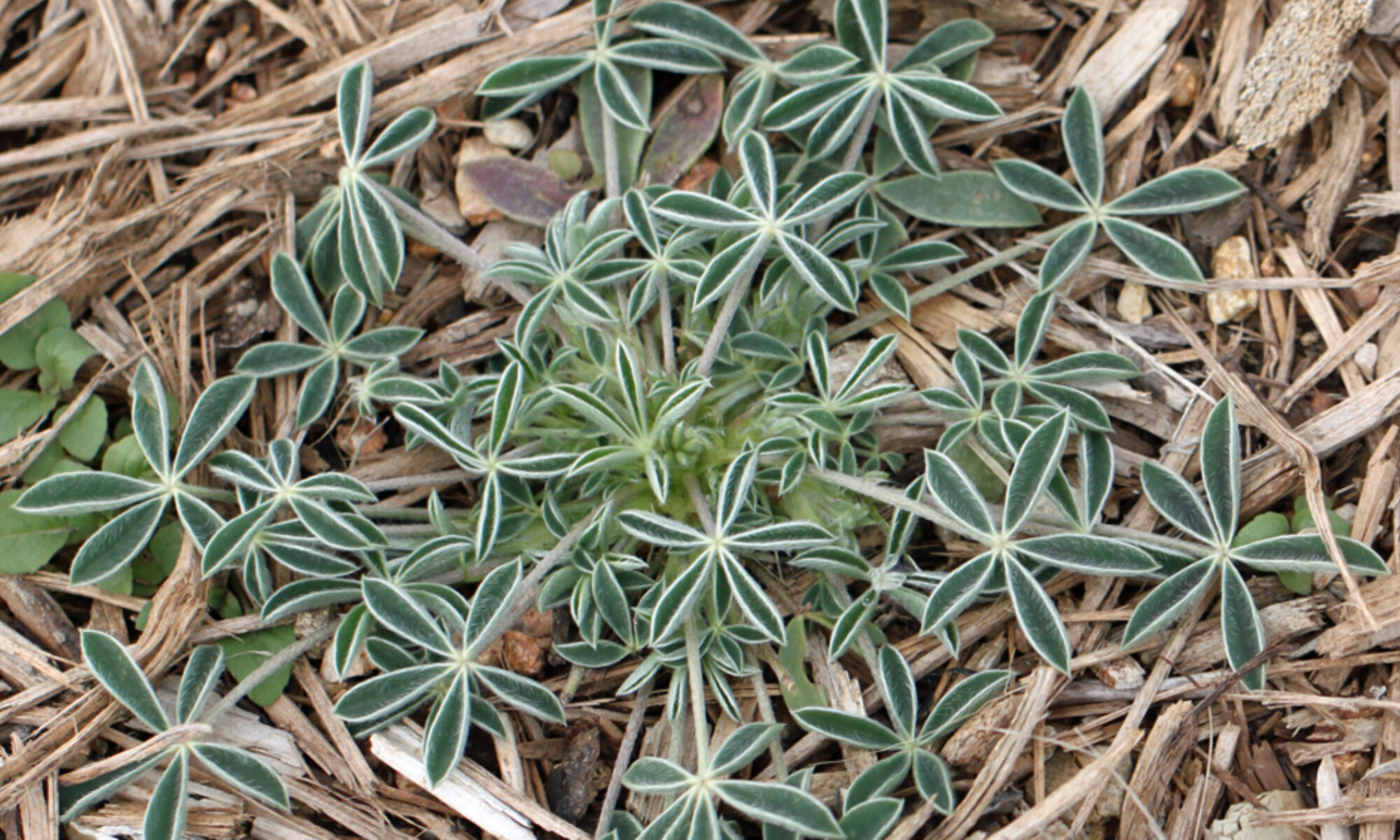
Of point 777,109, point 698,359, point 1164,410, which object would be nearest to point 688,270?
point 698,359

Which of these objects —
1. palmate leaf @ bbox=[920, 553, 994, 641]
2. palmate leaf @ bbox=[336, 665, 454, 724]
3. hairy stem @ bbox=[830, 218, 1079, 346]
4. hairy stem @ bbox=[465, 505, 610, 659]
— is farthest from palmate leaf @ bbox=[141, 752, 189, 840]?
hairy stem @ bbox=[830, 218, 1079, 346]

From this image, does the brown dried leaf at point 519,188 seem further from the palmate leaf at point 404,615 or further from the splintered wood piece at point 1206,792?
the splintered wood piece at point 1206,792

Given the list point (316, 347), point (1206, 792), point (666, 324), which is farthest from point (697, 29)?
point (1206, 792)

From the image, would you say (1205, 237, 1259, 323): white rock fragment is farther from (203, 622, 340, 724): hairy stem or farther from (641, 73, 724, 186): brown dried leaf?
(203, 622, 340, 724): hairy stem

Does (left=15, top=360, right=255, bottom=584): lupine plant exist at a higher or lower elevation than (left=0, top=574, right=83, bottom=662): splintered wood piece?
Result: higher

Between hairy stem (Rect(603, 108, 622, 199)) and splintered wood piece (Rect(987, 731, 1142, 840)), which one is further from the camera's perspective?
hairy stem (Rect(603, 108, 622, 199))

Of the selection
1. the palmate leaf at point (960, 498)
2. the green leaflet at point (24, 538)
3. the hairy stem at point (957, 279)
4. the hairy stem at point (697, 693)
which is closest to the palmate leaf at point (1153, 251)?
the hairy stem at point (957, 279)

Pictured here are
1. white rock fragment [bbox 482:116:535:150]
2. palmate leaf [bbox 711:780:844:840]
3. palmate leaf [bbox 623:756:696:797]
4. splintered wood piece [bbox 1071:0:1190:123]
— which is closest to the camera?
palmate leaf [bbox 711:780:844:840]

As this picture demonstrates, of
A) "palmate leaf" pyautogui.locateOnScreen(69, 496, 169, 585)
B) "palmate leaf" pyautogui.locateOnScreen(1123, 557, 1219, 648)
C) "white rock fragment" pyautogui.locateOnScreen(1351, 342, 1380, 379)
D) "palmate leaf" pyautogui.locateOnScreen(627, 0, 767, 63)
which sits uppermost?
"palmate leaf" pyautogui.locateOnScreen(627, 0, 767, 63)
